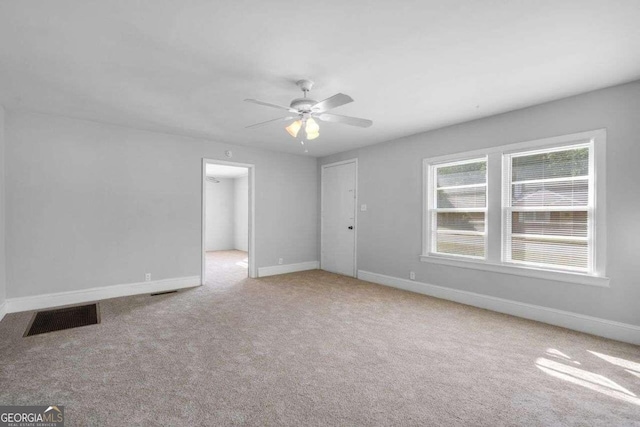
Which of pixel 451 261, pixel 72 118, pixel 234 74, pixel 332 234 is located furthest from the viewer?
pixel 332 234

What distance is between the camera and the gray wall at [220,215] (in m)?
9.48

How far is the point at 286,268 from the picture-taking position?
6117 millimetres

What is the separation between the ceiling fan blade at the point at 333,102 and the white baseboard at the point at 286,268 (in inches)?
147

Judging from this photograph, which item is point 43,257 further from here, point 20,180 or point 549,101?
point 549,101

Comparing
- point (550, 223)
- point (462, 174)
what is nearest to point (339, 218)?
point (462, 174)

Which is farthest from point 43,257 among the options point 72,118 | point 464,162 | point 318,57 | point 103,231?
point 464,162

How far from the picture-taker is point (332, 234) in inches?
248

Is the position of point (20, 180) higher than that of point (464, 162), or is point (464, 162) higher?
point (464, 162)

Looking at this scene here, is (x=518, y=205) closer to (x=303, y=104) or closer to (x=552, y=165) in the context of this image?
(x=552, y=165)

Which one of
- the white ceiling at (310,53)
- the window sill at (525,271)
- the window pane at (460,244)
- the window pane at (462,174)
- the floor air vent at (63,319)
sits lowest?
the floor air vent at (63,319)

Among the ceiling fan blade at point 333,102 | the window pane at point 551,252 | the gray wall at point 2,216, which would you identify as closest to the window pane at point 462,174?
the window pane at point 551,252

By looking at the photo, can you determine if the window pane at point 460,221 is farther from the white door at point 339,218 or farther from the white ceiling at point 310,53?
the white door at point 339,218

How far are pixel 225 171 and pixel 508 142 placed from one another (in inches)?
277

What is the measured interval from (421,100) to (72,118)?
14.9 feet
